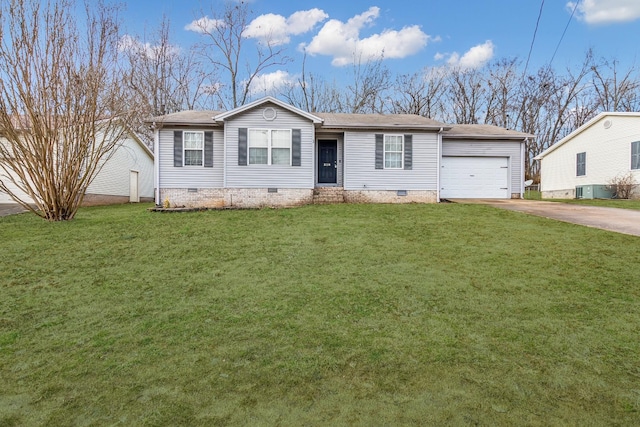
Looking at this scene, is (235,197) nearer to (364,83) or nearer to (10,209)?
(10,209)

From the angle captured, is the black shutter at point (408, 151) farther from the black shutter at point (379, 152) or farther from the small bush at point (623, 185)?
the small bush at point (623, 185)

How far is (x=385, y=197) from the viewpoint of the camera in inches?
547

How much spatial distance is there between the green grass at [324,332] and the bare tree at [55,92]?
3.89 meters

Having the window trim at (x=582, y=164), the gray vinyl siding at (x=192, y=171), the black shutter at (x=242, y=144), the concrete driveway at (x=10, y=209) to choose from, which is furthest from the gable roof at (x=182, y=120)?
the window trim at (x=582, y=164)

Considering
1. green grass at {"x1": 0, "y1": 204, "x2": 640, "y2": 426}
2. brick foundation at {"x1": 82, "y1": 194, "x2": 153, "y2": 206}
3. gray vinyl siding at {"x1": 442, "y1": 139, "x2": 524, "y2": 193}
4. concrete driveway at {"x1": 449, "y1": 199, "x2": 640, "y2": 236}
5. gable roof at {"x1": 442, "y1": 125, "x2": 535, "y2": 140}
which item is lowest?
green grass at {"x1": 0, "y1": 204, "x2": 640, "y2": 426}

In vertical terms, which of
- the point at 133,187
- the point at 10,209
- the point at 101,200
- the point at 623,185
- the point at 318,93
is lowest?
the point at 10,209

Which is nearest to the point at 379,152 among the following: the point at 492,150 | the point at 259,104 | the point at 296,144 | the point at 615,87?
the point at 296,144

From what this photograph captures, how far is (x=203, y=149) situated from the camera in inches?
529

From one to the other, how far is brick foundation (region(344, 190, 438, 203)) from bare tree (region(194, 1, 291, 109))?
15771 mm

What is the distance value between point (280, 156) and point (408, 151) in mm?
4944

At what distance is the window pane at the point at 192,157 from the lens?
528 inches

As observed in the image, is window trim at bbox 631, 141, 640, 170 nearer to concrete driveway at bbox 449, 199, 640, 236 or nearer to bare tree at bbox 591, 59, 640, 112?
concrete driveway at bbox 449, 199, 640, 236

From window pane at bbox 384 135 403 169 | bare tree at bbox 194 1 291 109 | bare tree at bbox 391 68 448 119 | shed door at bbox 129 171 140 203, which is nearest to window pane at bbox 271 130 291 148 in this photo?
window pane at bbox 384 135 403 169

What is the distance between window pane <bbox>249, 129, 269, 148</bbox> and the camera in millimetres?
12883
